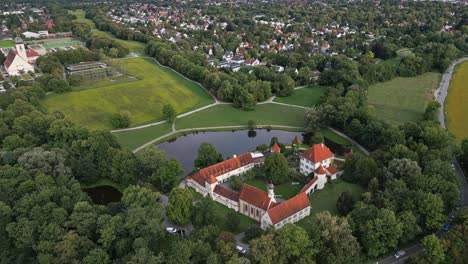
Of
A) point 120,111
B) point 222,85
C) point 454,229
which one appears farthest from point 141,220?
point 222,85

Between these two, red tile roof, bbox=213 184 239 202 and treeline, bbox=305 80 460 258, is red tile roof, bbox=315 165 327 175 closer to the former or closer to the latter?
treeline, bbox=305 80 460 258

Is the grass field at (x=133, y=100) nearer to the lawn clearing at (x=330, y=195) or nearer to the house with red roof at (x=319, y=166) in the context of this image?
the house with red roof at (x=319, y=166)

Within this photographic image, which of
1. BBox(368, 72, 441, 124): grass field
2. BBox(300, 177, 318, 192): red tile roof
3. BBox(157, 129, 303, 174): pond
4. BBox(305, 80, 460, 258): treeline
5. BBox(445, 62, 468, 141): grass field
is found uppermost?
BBox(305, 80, 460, 258): treeline

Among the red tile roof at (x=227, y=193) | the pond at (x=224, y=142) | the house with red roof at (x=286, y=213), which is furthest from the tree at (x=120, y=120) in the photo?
the house with red roof at (x=286, y=213)

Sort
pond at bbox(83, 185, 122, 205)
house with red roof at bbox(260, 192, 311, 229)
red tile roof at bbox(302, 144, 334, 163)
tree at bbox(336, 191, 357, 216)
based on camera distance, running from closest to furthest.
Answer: house with red roof at bbox(260, 192, 311, 229) < tree at bbox(336, 191, 357, 216) < pond at bbox(83, 185, 122, 205) < red tile roof at bbox(302, 144, 334, 163)

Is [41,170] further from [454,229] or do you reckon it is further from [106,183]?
[454,229]

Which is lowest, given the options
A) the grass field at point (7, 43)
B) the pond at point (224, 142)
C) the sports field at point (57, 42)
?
the grass field at point (7, 43)

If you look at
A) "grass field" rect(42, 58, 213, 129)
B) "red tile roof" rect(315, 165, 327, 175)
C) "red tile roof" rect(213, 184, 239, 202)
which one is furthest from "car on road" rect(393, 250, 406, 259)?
"grass field" rect(42, 58, 213, 129)
